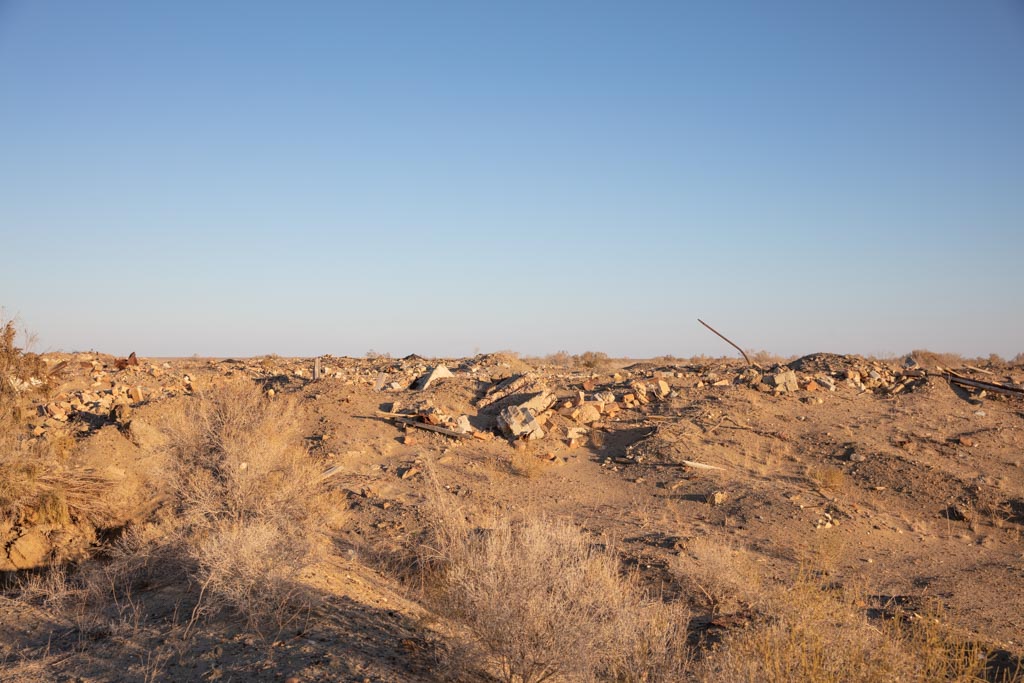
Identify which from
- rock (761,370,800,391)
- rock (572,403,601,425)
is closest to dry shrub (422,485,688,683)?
rock (572,403,601,425)

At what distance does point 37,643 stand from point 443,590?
3.94 meters

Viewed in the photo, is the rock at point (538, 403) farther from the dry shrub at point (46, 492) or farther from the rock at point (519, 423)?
the dry shrub at point (46, 492)

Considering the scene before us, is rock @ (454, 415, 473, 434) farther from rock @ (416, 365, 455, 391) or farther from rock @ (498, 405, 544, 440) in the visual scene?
rock @ (416, 365, 455, 391)

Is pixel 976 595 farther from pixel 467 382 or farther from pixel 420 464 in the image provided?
pixel 467 382

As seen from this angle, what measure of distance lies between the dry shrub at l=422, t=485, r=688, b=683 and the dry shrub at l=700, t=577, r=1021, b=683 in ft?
1.61

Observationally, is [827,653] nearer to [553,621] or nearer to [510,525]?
[553,621]

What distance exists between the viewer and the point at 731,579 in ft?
25.9

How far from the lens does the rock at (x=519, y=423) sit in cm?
1295

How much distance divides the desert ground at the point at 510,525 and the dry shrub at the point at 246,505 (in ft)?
0.14

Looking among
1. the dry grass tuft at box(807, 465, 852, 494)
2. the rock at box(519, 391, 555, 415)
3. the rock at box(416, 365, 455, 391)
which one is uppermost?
the rock at box(416, 365, 455, 391)

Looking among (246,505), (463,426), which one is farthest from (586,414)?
(246,505)

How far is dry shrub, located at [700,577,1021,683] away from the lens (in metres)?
5.00

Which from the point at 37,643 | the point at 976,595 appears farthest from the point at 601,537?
the point at 37,643

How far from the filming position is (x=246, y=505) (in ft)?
28.5
